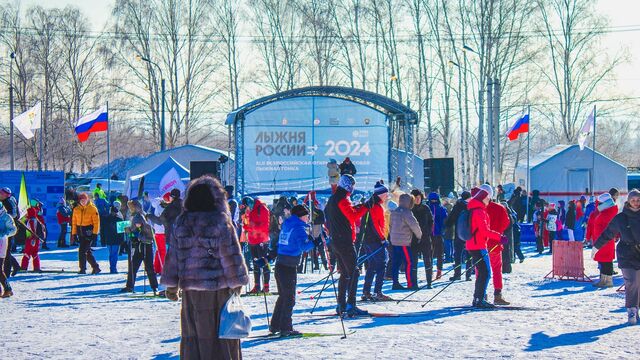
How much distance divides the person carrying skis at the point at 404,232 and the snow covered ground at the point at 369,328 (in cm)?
50

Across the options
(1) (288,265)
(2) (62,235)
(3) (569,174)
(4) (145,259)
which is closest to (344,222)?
(1) (288,265)

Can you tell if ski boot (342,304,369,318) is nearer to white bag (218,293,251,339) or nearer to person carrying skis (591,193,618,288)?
person carrying skis (591,193,618,288)

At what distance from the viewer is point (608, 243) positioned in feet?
50.8

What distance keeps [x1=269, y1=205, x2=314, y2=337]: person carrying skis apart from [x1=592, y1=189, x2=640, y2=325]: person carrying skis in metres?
3.87

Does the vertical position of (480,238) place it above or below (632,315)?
above

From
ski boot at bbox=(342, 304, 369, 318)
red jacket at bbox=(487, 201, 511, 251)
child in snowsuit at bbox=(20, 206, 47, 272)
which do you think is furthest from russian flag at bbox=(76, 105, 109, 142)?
ski boot at bbox=(342, 304, 369, 318)

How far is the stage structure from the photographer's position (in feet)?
93.5

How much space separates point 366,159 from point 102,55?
27522mm

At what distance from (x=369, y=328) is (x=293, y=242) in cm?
160

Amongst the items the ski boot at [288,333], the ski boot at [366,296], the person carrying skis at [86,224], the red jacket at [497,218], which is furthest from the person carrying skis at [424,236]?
the person carrying skis at [86,224]

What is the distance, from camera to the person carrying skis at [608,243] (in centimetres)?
1548

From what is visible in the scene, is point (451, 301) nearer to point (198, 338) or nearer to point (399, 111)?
point (198, 338)

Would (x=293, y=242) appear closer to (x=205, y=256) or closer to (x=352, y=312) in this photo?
(x=352, y=312)

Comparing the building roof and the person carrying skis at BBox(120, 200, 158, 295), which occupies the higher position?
A: the building roof
